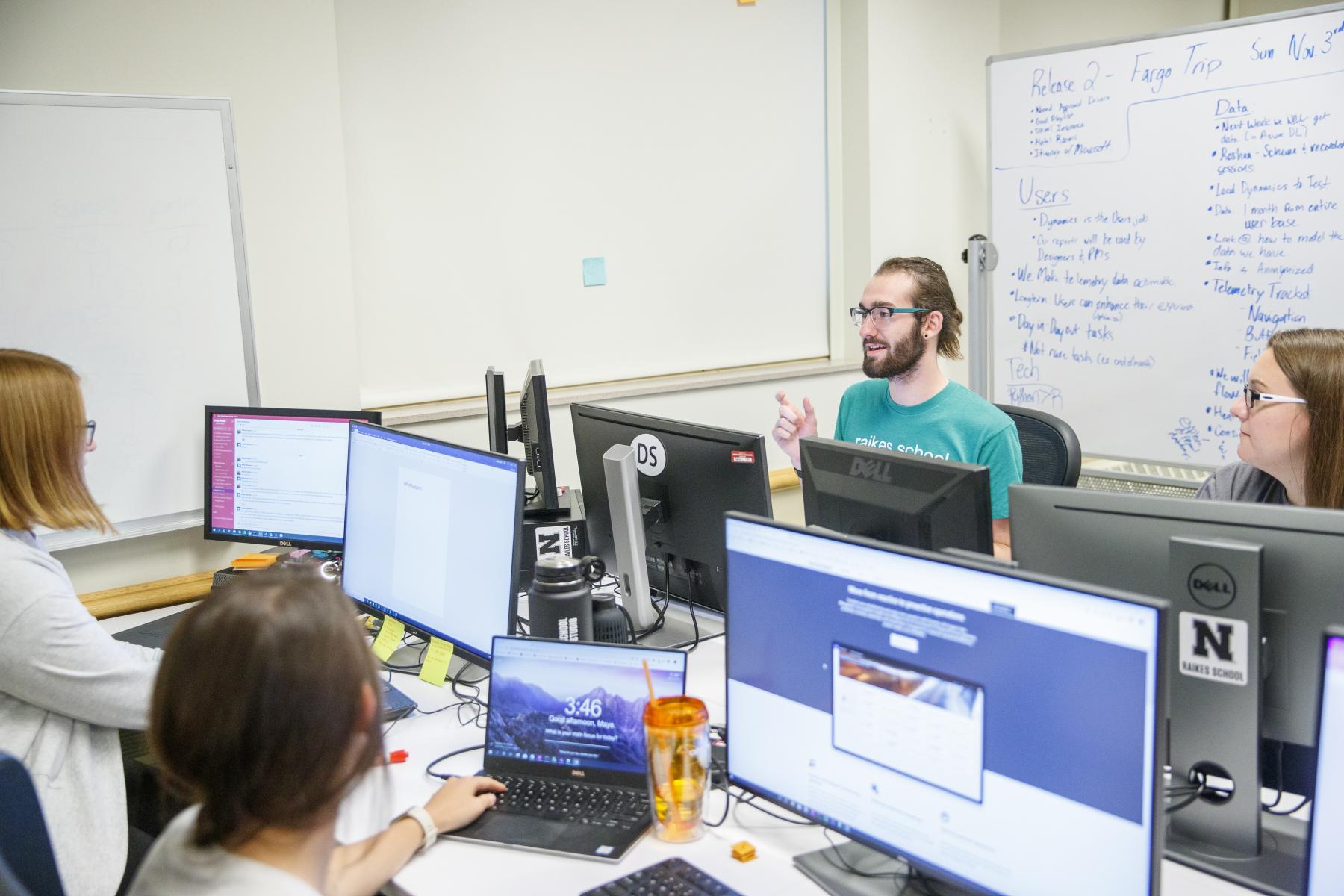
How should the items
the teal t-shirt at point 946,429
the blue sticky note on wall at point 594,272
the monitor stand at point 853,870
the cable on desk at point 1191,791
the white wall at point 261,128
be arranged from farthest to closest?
the blue sticky note on wall at point 594,272
the white wall at point 261,128
the teal t-shirt at point 946,429
the cable on desk at point 1191,791
the monitor stand at point 853,870

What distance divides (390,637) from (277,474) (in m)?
0.82

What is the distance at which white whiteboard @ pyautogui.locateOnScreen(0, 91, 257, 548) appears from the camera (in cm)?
256

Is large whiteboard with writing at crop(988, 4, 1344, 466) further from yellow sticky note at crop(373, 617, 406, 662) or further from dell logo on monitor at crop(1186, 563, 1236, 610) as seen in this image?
yellow sticky note at crop(373, 617, 406, 662)

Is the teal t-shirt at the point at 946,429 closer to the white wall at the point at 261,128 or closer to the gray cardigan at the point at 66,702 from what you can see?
the white wall at the point at 261,128

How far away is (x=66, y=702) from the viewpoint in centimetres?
169

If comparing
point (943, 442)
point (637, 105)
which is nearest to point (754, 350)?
point (637, 105)

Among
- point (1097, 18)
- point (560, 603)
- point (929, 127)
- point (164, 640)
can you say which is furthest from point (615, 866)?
point (1097, 18)

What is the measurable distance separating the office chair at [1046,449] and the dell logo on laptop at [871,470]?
105cm

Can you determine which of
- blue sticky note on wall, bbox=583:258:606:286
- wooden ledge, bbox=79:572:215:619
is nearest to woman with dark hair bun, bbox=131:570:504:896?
wooden ledge, bbox=79:572:215:619

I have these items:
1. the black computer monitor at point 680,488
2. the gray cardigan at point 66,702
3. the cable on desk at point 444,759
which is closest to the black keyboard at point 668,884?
the cable on desk at point 444,759

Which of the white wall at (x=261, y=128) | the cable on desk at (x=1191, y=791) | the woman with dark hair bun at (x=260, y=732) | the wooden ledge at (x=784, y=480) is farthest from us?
the wooden ledge at (x=784, y=480)

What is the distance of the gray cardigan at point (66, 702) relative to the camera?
1635 mm

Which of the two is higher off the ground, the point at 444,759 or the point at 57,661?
the point at 57,661

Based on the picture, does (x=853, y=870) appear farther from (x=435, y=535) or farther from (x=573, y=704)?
(x=435, y=535)
